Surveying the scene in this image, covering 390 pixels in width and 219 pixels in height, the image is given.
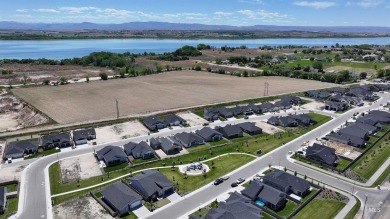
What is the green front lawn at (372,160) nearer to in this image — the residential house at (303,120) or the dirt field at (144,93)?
the residential house at (303,120)

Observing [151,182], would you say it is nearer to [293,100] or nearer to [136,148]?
[136,148]

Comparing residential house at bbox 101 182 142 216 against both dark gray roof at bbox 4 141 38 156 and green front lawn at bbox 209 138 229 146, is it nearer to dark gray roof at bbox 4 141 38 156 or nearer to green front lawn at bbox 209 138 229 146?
green front lawn at bbox 209 138 229 146

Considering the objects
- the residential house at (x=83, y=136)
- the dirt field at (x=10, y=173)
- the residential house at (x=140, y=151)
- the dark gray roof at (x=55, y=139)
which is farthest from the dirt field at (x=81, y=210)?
the dark gray roof at (x=55, y=139)

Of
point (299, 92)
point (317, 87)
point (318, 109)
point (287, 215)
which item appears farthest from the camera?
point (317, 87)

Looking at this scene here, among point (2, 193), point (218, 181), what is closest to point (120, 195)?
point (218, 181)

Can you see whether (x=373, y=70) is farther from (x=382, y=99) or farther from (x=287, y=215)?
(x=287, y=215)

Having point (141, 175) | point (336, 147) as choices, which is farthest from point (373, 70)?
point (141, 175)

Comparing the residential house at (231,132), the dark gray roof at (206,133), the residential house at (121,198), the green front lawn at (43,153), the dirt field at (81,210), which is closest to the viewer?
the dirt field at (81,210)
